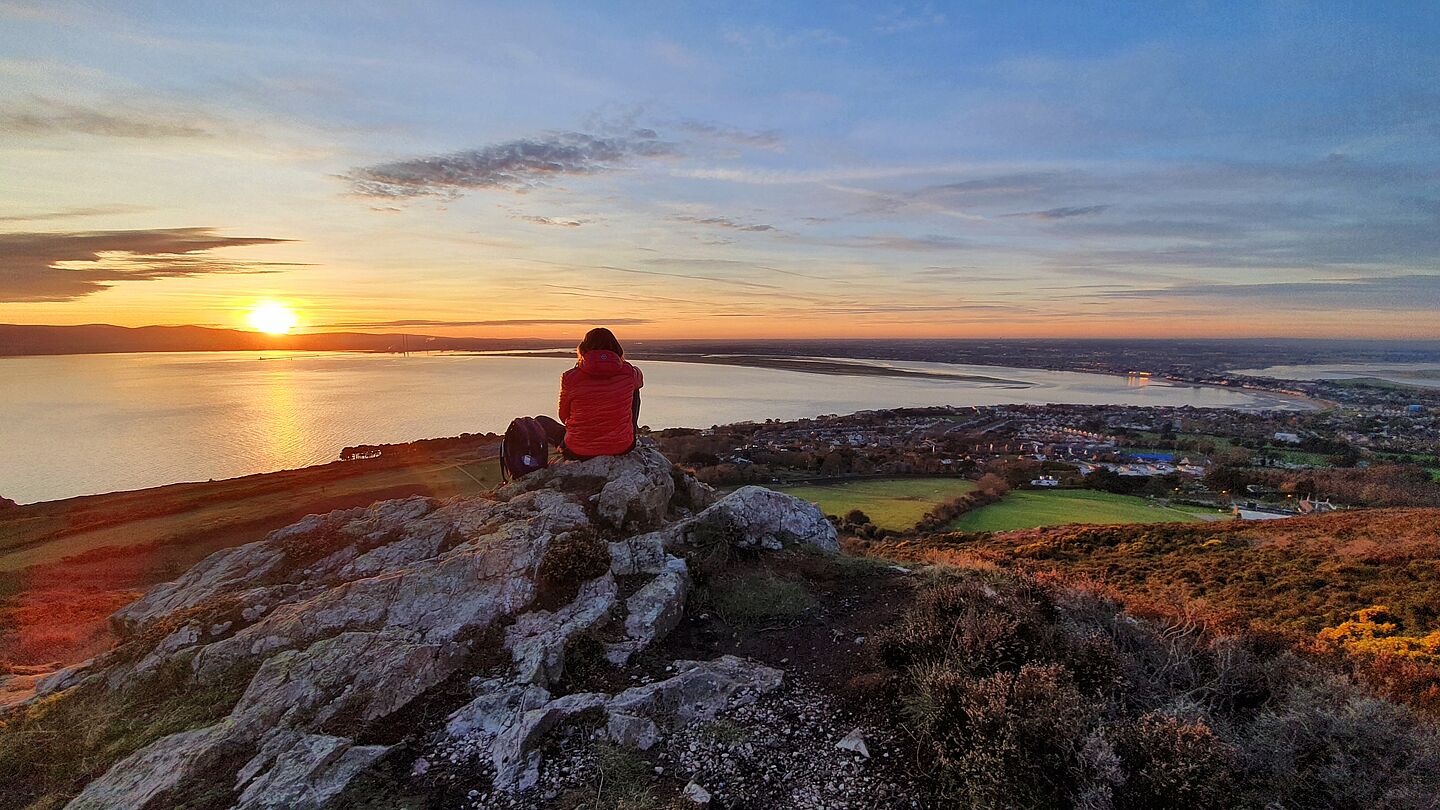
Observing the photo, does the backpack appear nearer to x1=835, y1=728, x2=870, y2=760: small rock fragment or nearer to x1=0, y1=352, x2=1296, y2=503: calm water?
x1=835, y1=728, x2=870, y2=760: small rock fragment

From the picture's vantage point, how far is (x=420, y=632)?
22.0 feet

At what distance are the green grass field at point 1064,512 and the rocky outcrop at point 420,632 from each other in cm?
2315

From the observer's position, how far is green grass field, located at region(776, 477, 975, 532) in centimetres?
3045

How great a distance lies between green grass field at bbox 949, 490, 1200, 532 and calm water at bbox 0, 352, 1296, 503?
41327 mm

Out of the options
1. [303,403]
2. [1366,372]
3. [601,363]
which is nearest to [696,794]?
[601,363]

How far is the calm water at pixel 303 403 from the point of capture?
37.4m

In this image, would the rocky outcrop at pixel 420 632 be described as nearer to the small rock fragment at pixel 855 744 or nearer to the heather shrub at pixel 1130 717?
the small rock fragment at pixel 855 744

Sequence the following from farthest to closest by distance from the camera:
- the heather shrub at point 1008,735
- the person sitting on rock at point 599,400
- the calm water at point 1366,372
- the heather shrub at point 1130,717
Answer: the calm water at point 1366,372 < the person sitting on rock at point 599,400 < the heather shrub at point 1008,735 < the heather shrub at point 1130,717

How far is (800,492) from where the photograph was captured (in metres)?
35.0

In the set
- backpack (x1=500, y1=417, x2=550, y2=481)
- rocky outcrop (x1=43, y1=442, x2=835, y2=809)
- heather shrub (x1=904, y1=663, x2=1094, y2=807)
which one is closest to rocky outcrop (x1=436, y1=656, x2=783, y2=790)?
rocky outcrop (x1=43, y1=442, x2=835, y2=809)

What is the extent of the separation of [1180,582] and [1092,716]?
455 inches

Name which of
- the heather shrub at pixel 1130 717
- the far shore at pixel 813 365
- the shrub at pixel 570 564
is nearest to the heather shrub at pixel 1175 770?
the heather shrub at pixel 1130 717

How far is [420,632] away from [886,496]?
32.3 meters

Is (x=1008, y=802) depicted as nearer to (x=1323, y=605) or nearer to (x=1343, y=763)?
(x=1343, y=763)
